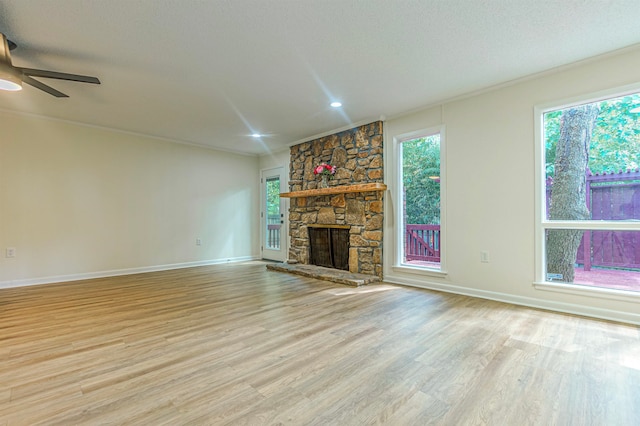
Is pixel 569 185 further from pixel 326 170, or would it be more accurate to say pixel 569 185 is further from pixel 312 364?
pixel 326 170

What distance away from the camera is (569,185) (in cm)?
317

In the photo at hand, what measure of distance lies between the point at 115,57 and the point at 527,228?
443cm

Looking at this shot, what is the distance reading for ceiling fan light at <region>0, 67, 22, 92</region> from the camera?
2.34 metres

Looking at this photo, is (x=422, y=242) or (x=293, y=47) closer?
(x=293, y=47)

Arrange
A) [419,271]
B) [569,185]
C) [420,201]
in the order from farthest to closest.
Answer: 1. [420,201]
2. [419,271]
3. [569,185]

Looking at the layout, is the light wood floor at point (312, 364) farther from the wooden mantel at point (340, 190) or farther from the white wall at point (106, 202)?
the wooden mantel at point (340, 190)

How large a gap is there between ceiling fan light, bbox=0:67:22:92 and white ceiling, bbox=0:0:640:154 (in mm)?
317

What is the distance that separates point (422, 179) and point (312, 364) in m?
3.09

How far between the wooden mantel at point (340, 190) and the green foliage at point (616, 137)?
2.33 metres

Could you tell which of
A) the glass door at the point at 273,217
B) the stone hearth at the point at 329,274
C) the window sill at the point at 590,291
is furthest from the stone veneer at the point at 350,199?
the window sill at the point at 590,291

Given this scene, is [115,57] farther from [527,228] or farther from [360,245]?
[527,228]

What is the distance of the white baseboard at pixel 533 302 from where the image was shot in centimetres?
278

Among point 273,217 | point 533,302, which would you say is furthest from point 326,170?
point 533,302

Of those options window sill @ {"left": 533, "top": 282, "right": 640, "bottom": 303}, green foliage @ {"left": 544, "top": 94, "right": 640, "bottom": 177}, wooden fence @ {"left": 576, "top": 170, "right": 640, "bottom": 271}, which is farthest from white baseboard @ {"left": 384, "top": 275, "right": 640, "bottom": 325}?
green foliage @ {"left": 544, "top": 94, "right": 640, "bottom": 177}
